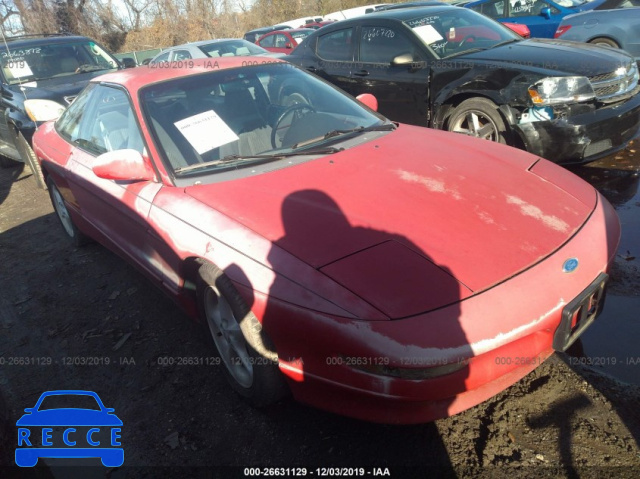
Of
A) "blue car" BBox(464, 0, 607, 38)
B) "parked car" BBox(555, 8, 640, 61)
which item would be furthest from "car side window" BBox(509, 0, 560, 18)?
"parked car" BBox(555, 8, 640, 61)

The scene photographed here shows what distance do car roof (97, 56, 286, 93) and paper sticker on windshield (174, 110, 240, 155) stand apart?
0.44 m

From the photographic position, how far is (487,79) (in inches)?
179

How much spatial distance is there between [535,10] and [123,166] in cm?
979

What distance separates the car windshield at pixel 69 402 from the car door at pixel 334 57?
14.6 feet

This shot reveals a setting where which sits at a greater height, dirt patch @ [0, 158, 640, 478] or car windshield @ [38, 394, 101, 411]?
dirt patch @ [0, 158, 640, 478]

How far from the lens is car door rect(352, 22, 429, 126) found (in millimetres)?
5172

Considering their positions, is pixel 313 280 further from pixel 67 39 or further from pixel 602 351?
pixel 67 39

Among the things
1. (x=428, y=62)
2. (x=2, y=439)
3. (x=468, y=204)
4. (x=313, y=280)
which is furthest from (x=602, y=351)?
(x=428, y=62)

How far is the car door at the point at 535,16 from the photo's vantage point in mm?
9477

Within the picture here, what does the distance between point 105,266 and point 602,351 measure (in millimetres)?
3676

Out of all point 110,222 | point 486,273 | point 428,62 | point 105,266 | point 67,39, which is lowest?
point 105,266

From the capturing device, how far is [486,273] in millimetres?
1865

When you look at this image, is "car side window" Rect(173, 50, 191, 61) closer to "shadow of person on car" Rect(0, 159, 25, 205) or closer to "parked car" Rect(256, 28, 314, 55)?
"shadow of person on car" Rect(0, 159, 25, 205)

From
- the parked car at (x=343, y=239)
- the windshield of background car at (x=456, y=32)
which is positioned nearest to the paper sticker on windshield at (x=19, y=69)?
the parked car at (x=343, y=239)
